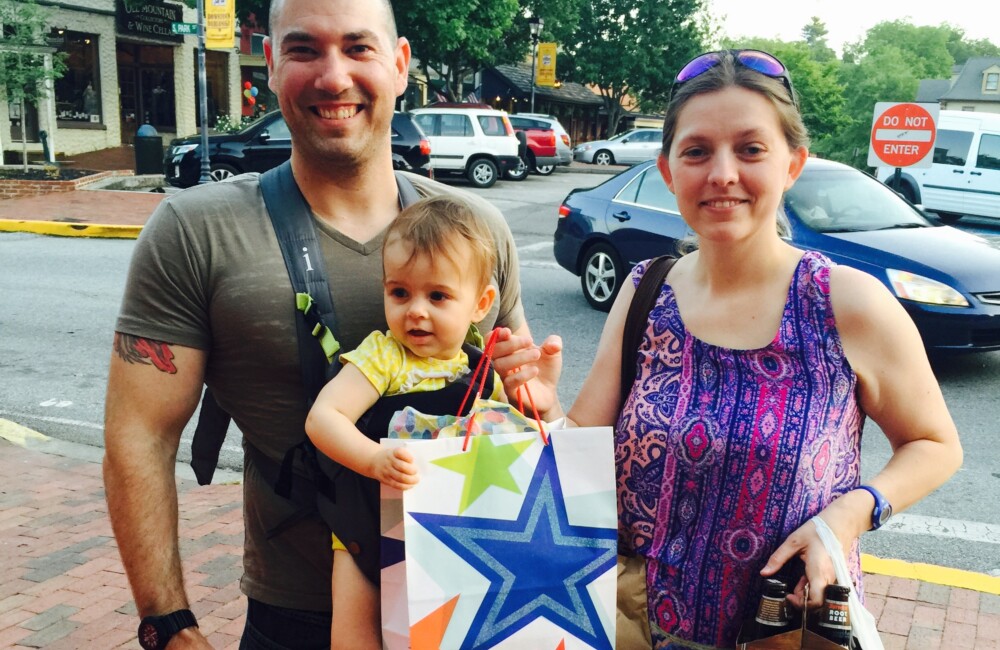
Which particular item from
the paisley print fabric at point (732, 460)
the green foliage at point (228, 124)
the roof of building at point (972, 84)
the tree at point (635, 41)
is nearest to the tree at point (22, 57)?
the green foliage at point (228, 124)

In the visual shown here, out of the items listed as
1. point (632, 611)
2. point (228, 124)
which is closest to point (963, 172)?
point (228, 124)

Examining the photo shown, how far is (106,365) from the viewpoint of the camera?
7484 millimetres

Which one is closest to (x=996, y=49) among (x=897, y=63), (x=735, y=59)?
(x=897, y=63)

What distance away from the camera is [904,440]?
1.80 metres

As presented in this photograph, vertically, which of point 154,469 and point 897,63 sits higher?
point 897,63

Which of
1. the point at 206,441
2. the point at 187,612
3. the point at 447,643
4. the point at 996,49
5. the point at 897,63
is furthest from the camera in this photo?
the point at 996,49

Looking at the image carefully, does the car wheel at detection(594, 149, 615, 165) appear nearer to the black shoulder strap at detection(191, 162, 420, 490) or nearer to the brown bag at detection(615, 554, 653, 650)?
the black shoulder strap at detection(191, 162, 420, 490)

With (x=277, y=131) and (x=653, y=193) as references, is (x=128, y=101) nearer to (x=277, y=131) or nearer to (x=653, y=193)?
(x=277, y=131)

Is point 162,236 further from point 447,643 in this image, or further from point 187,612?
point 447,643

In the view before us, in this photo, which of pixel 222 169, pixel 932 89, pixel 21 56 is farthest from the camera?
pixel 932 89

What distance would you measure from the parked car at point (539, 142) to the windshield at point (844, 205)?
19.4 m

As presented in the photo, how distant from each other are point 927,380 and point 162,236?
154cm

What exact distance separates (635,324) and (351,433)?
2.22 ft

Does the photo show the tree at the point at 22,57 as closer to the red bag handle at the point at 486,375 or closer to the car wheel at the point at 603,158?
the red bag handle at the point at 486,375
